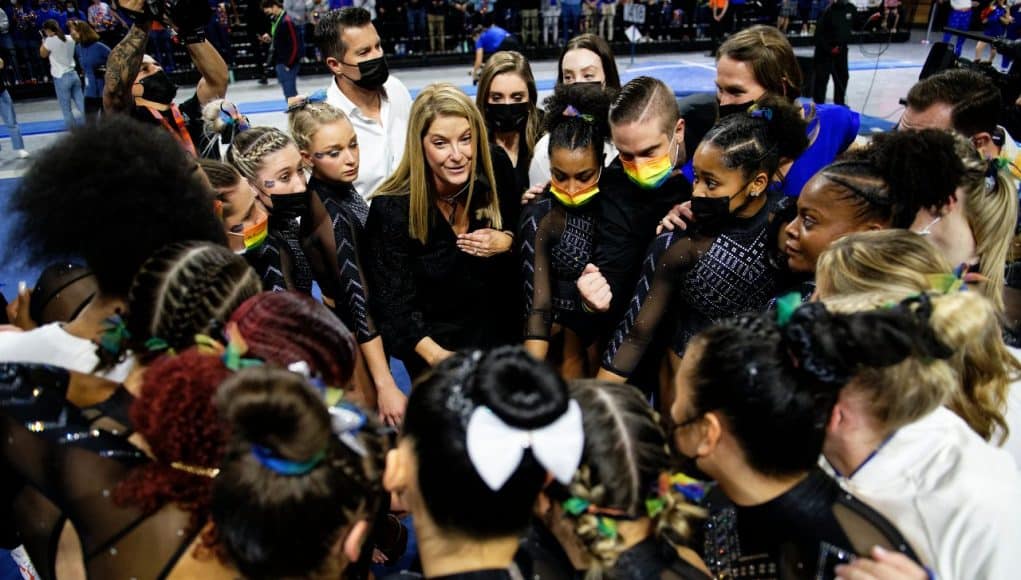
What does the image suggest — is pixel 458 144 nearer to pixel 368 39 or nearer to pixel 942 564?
pixel 368 39

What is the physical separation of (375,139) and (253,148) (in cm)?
83

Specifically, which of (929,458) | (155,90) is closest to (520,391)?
(929,458)

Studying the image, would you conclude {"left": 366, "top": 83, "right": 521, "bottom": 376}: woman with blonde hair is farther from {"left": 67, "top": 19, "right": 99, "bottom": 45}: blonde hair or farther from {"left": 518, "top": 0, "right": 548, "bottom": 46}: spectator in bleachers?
{"left": 518, "top": 0, "right": 548, "bottom": 46}: spectator in bleachers

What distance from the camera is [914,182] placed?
71.6 inches

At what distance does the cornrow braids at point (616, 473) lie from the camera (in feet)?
3.80

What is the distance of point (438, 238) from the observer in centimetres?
227

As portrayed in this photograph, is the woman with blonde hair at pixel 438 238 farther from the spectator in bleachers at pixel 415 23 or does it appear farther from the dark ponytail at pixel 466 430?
the spectator in bleachers at pixel 415 23

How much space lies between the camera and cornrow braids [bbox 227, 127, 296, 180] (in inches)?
91.2

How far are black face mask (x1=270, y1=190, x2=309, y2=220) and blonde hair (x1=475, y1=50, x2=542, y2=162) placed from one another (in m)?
0.93

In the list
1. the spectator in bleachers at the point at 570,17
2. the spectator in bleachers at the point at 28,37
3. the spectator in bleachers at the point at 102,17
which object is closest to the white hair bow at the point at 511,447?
the spectator in bleachers at the point at 102,17

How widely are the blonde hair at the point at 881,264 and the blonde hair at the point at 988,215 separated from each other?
49 centimetres

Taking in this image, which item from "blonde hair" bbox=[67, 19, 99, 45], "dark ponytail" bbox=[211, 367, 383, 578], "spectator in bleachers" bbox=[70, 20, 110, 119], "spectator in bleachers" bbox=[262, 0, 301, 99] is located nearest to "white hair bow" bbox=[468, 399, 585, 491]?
"dark ponytail" bbox=[211, 367, 383, 578]

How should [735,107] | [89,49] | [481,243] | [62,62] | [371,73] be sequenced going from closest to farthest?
[481,243]
[735,107]
[371,73]
[89,49]
[62,62]

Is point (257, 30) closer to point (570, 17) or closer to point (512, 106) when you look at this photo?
point (570, 17)
